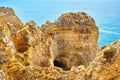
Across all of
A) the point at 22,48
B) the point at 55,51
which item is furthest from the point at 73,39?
the point at 22,48

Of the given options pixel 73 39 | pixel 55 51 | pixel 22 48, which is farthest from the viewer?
pixel 73 39

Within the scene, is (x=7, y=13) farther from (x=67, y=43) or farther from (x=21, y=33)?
(x=21, y=33)

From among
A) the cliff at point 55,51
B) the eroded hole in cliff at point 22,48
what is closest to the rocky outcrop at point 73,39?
the cliff at point 55,51

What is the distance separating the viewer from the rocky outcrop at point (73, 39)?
41500 mm

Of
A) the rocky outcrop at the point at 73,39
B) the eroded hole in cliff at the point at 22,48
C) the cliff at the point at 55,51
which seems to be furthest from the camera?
the rocky outcrop at the point at 73,39

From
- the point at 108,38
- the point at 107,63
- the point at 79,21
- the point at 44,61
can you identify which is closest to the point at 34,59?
the point at 44,61

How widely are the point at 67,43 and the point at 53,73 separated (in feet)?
63.3

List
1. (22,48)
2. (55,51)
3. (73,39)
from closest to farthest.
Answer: (22,48), (55,51), (73,39)

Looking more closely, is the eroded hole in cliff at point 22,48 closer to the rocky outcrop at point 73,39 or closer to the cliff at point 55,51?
the cliff at point 55,51

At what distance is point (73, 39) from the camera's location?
41656mm

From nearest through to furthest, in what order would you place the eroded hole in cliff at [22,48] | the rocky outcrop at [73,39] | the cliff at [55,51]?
the cliff at [55,51], the eroded hole in cliff at [22,48], the rocky outcrop at [73,39]

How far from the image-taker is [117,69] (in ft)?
55.9

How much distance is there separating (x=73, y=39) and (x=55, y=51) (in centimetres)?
260

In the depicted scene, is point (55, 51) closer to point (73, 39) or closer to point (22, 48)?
point (73, 39)
